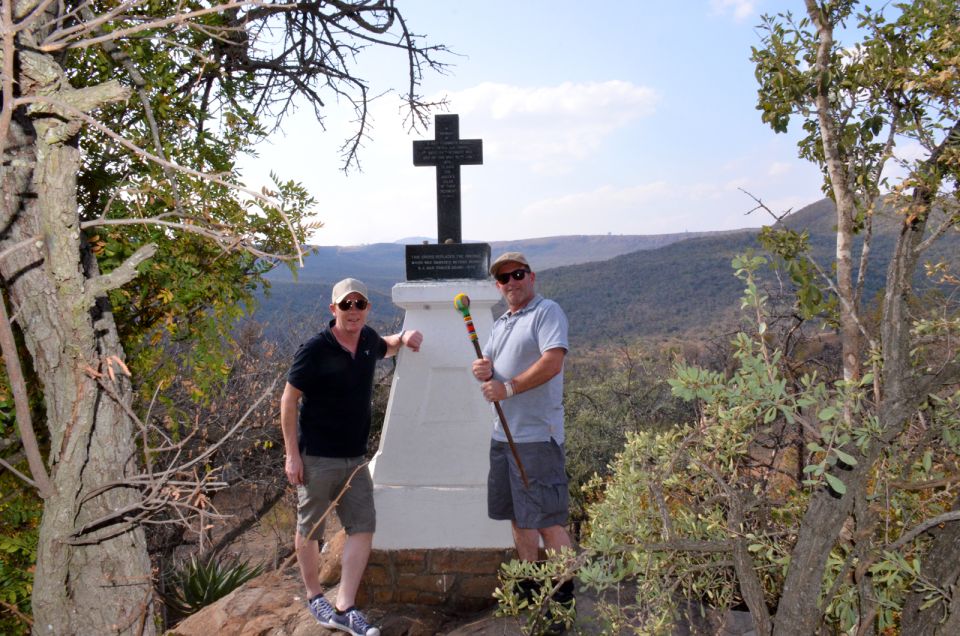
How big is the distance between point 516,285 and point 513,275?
54mm

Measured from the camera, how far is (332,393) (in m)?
3.86

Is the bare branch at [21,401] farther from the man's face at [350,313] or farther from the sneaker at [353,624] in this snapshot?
the sneaker at [353,624]

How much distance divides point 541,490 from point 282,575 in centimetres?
234

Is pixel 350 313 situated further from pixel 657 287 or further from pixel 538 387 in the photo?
pixel 657 287

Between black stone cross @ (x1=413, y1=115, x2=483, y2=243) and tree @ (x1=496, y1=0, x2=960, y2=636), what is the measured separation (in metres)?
2.06

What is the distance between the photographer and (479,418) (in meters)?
4.51

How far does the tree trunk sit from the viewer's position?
6.88ft

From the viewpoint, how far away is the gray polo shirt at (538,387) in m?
3.65

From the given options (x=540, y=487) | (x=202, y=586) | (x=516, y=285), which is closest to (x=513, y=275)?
(x=516, y=285)

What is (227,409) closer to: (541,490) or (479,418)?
(479,418)

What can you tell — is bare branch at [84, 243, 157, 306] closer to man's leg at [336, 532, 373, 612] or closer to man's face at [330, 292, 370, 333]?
man's face at [330, 292, 370, 333]

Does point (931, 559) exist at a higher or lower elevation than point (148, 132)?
lower

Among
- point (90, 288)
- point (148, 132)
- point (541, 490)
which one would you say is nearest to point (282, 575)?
point (541, 490)

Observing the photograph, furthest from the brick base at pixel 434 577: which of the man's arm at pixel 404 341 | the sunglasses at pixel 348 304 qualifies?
the sunglasses at pixel 348 304
